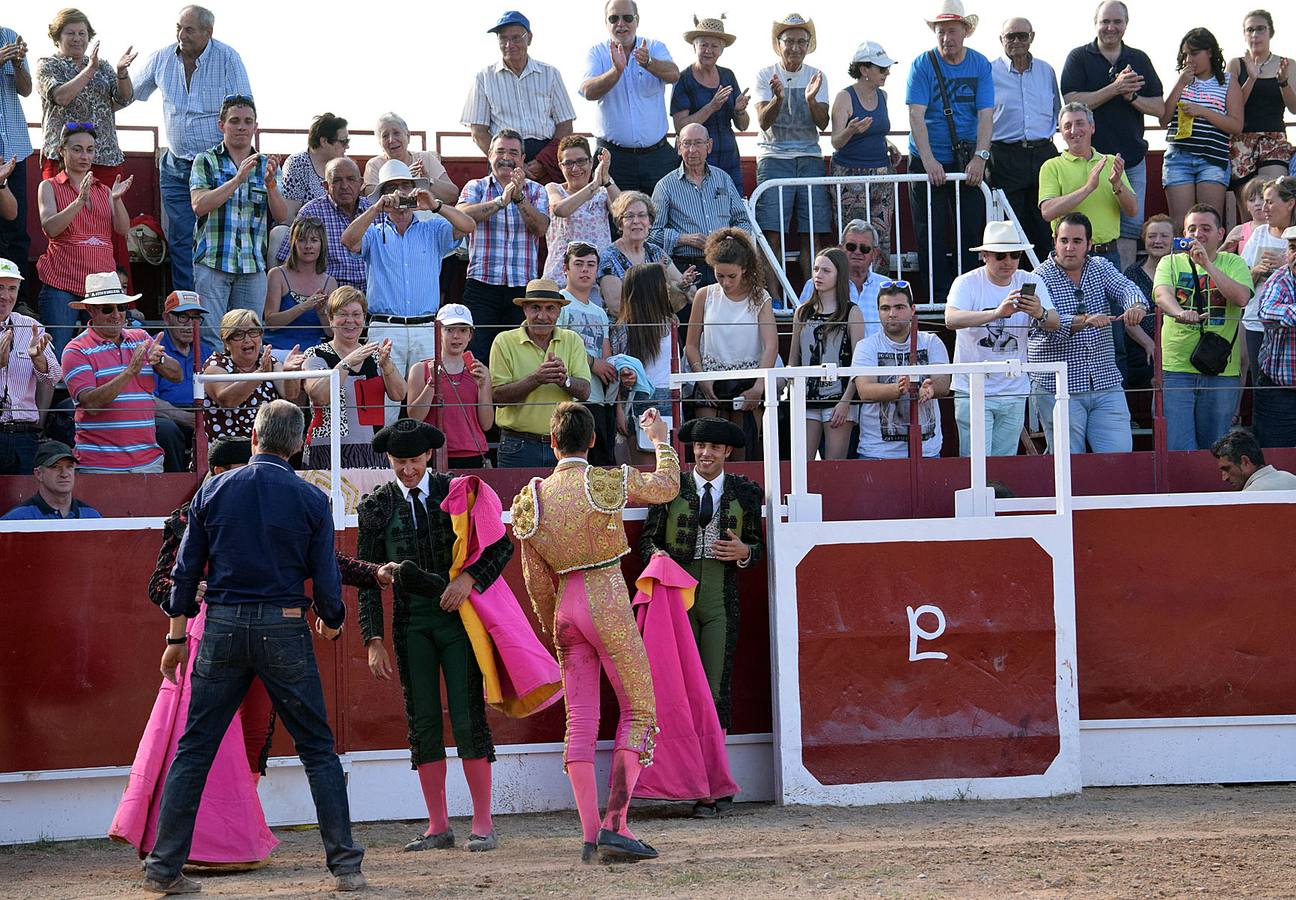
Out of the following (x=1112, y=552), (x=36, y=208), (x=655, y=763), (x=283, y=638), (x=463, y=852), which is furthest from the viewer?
(x=36, y=208)

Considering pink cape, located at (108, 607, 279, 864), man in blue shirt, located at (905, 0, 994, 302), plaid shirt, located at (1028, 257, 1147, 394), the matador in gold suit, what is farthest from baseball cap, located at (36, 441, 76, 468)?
man in blue shirt, located at (905, 0, 994, 302)

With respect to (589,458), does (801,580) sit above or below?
below

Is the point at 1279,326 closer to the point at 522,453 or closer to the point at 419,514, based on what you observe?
the point at 522,453

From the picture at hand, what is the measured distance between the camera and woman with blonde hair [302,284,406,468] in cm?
864

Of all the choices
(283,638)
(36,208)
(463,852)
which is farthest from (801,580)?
(36,208)

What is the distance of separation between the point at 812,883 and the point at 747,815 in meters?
1.61

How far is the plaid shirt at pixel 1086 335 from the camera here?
31.3ft

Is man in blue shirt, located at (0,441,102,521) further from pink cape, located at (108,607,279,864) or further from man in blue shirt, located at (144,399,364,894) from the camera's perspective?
man in blue shirt, located at (144,399,364,894)

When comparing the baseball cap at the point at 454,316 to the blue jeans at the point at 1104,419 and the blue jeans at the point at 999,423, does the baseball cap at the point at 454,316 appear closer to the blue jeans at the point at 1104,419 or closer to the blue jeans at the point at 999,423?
the blue jeans at the point at 999,423

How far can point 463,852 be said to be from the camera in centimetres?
734

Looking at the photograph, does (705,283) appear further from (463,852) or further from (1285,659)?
(463,852)

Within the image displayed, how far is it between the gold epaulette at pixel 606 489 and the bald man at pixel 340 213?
393cm

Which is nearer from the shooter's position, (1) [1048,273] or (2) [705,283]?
(1) [1048,273]

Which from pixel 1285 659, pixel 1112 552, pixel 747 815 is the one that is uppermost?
pixel 1112 552
